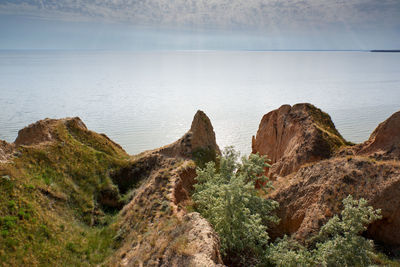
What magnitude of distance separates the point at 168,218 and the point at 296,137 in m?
17.7

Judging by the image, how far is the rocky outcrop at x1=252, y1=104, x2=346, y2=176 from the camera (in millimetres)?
27703

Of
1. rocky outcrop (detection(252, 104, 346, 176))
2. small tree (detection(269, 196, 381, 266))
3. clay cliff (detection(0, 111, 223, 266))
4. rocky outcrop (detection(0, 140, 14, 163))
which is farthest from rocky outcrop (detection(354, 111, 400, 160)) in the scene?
rocky outcrop (detection(0, 140, 14, 163))

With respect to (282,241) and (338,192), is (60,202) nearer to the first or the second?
(282,241)

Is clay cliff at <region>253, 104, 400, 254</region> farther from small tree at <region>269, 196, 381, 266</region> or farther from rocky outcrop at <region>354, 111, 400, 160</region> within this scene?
small tree at <region>269, 196, 381, 266</region>

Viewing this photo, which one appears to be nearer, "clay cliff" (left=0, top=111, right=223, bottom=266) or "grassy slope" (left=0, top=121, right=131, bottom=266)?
"clay cliff" (left=0, top=111, right=223, bottom=266)

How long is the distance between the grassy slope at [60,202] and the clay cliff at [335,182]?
13515 millimetres

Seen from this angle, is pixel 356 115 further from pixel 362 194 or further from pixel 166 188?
pixel 166 188


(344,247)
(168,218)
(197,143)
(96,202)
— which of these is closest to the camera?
(344,247)

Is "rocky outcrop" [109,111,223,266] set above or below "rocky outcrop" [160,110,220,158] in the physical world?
below

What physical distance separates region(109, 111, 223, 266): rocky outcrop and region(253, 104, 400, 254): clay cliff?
771 centimetres

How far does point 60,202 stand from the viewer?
22438mm

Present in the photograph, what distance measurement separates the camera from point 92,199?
24.8 meters

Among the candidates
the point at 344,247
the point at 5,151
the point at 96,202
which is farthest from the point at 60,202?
the point at 344,247

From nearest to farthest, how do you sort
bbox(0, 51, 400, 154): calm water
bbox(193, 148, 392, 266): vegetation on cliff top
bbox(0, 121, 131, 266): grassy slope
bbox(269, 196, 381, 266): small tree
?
bbox(269, 196, 381, 266): small tree, bbox(193, 148, 392, 266): vegetation on cliff top, bbox(0, 121, 131, 266): grassy slope, bbox(0, 51, 400, 154): calm water
